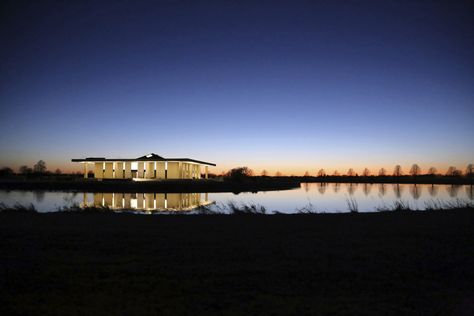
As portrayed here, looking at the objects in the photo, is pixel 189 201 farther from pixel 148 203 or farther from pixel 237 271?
pixel 237 271

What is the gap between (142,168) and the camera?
44.5 m

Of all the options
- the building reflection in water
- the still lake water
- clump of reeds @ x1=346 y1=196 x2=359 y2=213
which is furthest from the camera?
the still lake water

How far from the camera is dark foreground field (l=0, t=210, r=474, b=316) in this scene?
11.5 feet

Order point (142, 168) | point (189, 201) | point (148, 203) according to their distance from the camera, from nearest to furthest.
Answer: point (148, 203) < point (189, 201) < point (142, 168)

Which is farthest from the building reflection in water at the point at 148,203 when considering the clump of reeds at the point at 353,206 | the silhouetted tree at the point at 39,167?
the silhouetted tree at the point at 39,167

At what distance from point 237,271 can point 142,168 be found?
41372mm

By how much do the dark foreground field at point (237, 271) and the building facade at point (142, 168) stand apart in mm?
35705

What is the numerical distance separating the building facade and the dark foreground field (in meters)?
35.7

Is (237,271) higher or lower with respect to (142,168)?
lower

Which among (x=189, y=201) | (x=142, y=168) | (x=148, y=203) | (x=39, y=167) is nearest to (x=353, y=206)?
(x=189, y=201)

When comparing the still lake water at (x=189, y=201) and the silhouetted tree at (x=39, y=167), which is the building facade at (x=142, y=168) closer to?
the still lake water at (x=189, y=201)

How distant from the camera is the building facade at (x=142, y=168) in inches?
1714

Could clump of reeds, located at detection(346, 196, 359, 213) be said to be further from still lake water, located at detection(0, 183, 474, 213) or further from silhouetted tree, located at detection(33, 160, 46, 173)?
silhouetted tree, located at detection(33, 160, 46, 173)

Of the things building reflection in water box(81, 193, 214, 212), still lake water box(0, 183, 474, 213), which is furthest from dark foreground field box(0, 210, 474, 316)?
building reflection in water box(81, 193, 214, 212)
